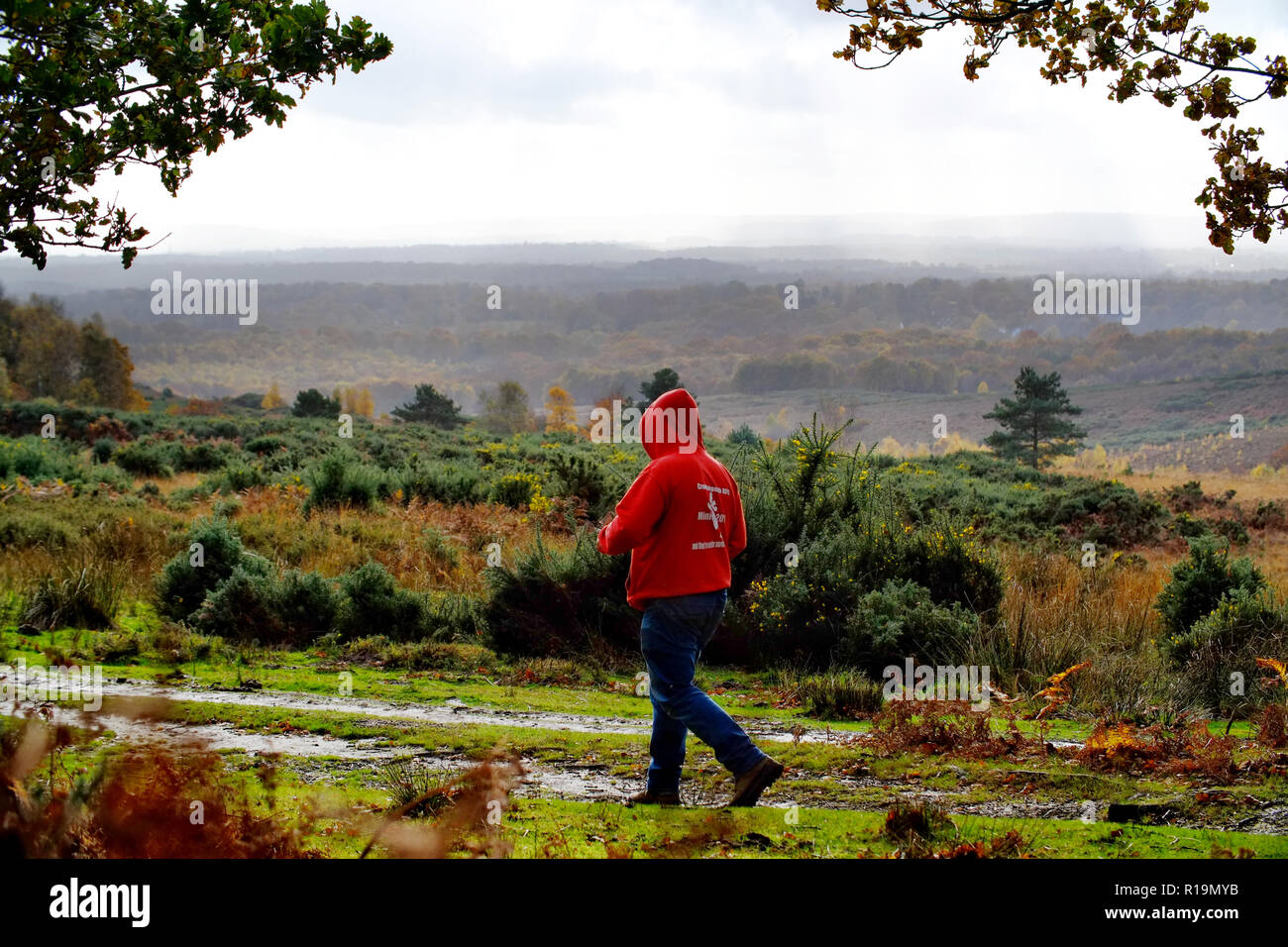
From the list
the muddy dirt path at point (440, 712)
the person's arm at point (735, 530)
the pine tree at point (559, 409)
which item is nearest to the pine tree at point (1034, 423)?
the pine tree at point (559, 409)

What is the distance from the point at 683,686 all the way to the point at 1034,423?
60.0 meters

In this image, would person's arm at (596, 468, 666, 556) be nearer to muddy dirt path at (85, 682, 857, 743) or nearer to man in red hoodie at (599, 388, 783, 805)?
man in red hoodie at (599, 388, 783, 805)

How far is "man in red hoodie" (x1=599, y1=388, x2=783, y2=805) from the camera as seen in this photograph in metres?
5.43

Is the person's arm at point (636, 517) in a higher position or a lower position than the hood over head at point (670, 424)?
lower

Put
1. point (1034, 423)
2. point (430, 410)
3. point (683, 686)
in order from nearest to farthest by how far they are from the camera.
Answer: point (683, 686) < point (1034, 423) < point (430, 410)

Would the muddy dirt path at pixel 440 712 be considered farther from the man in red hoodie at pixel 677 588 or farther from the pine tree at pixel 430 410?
the pine tree at pixel 430 410

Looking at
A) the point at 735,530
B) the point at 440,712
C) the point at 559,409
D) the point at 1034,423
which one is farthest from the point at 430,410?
the point at 735,530

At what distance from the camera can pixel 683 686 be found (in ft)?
18.1

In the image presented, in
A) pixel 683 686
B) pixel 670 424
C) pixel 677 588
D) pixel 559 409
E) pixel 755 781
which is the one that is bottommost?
pixel 755 781

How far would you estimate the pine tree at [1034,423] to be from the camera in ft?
200

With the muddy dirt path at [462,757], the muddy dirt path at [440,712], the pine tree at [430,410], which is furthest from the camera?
the pine tree at [430,410]

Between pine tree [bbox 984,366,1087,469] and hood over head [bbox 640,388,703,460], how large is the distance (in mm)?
57961

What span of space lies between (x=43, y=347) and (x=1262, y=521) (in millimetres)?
98473

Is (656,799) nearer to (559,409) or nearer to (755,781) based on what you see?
(755,781)
